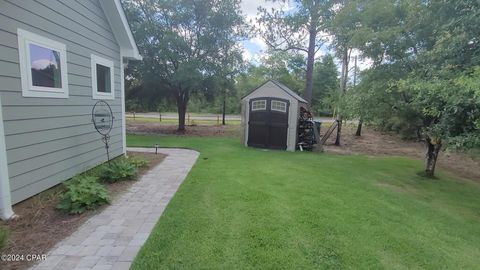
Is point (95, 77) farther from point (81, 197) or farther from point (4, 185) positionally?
point (4, 185)

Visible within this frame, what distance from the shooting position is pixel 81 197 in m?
3.79

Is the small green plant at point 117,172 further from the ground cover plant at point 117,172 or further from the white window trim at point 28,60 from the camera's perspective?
the white window trim at point 28,60

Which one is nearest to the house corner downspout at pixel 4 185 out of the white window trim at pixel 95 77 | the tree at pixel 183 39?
the white window trim at pixel 95 77

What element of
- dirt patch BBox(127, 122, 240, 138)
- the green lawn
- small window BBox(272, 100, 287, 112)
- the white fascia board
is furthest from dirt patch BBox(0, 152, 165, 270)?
dirt patch BBox(127, 122, 240, 138)

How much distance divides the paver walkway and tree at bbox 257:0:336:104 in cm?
1041

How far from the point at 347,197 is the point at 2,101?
16.6ft

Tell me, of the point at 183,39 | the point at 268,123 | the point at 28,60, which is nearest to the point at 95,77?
the point at 28,60

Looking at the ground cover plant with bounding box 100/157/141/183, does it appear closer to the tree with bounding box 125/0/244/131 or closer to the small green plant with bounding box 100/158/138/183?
the small green plant with bounding box 100/158/138/183

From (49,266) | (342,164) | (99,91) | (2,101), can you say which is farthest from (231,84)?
(49,266)

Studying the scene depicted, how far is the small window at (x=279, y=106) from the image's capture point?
9627 mm

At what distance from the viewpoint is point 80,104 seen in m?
5.08

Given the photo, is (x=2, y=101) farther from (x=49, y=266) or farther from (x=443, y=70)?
(x=443, y=70)

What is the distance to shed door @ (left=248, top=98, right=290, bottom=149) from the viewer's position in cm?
971

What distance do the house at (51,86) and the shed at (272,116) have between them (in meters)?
4.90
